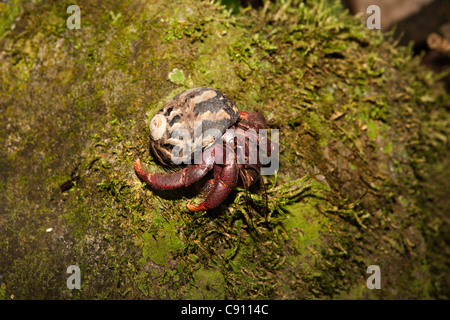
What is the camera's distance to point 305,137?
2971 millimetres

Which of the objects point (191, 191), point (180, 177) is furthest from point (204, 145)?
point (191, 191)

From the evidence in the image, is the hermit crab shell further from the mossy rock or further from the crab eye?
the mossy rock

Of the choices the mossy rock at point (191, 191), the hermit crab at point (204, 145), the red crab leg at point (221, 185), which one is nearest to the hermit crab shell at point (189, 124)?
the hermit crab at point (204, 145)

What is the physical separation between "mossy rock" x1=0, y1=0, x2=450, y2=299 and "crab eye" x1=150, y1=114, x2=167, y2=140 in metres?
0.36

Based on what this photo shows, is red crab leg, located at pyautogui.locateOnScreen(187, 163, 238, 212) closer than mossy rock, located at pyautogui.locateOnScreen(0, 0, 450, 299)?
Yes

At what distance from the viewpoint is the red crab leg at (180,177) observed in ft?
7.60

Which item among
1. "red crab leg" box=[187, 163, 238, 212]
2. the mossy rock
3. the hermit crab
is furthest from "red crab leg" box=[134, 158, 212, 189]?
the mossy rock

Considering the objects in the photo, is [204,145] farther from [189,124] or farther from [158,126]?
[158,126]

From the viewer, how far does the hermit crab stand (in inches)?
89.2

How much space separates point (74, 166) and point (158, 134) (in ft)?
3.37

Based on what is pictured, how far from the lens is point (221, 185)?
233 cm

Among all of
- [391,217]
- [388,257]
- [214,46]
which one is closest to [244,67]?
[214,46]
